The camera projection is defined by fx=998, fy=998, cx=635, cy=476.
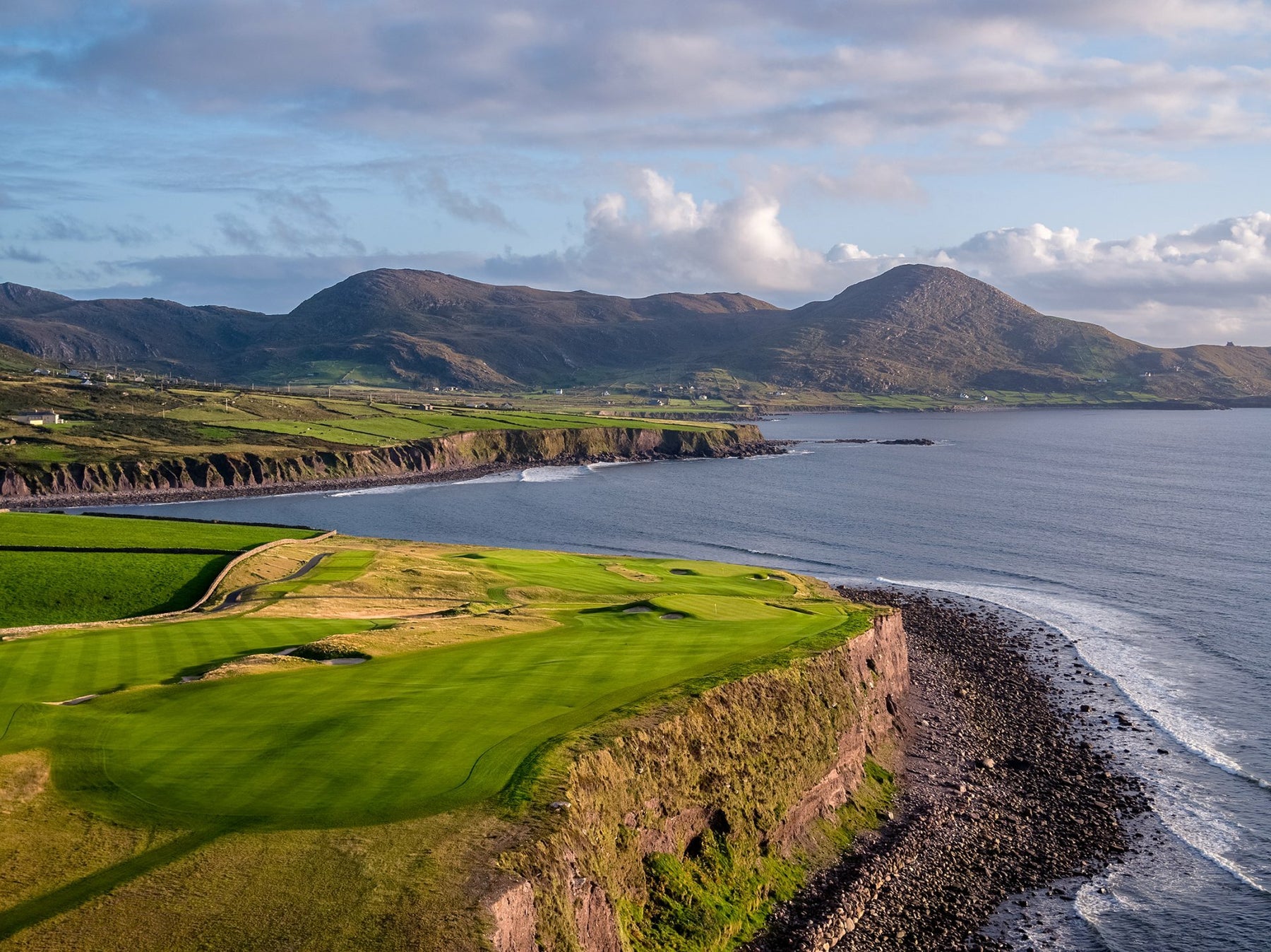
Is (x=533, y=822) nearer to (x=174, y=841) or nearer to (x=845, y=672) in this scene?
(x=174, y=841)

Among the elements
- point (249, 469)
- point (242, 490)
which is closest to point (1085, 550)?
point (242, 490)

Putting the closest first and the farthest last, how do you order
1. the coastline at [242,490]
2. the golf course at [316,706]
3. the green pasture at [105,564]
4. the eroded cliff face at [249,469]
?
the golf course at [316,706] → the green pasture at [105,564] → the coastline at [242,490] → the eroded cliff face at [249,469]

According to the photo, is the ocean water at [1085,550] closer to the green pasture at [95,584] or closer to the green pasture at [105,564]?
the green pasture at [105,564]

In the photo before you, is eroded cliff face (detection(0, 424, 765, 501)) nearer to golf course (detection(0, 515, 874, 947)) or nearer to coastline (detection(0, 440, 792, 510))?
Result: coastline (detection(0, 440, 792, 510))

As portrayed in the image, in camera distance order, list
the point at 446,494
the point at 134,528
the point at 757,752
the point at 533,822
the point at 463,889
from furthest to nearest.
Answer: the point at 446,494 → the point at 134,528 → the point at 757,752 → the point at 533,822 → the point at 463,889

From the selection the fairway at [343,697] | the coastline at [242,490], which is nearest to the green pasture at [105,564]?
the fairway at [343,697]

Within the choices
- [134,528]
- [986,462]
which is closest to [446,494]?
[134,528]
